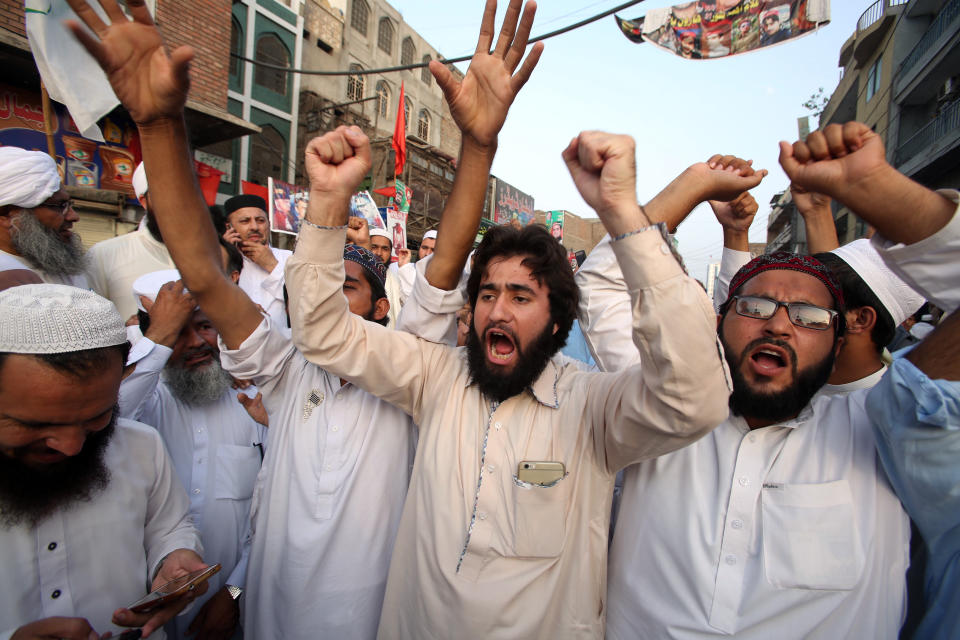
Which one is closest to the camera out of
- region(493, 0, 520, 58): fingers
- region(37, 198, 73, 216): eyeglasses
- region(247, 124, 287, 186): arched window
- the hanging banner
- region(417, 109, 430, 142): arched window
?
region(493, 0, 520, 58): fingers

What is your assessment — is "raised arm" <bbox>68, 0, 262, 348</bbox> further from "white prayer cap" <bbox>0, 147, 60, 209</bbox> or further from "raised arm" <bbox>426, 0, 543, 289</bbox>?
"white prayer cap" <bbox>0, 147, 60, 209</bbox>

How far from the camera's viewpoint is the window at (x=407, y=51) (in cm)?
2362

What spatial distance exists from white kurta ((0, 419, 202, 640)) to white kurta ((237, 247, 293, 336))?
73 cm

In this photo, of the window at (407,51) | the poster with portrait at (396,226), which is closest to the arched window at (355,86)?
the window at (407,51)

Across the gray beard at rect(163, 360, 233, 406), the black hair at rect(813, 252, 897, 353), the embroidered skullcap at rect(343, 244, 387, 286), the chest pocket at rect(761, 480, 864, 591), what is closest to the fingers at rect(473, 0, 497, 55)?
the embroidered skullcap at rect(343, 244, 387, 286)

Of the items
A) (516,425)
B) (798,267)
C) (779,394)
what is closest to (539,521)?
(516,425)

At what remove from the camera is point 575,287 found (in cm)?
188

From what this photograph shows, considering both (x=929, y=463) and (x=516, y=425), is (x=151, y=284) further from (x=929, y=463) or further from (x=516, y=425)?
(x=929, y=463)

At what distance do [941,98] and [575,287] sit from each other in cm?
2001

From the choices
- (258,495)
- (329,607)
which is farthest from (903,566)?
(258,495)

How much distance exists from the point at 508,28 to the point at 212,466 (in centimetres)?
227

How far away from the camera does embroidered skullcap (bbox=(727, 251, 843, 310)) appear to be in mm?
1722

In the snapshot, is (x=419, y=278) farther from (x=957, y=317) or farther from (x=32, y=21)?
(x=32, y=21)

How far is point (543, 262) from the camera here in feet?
5.83
